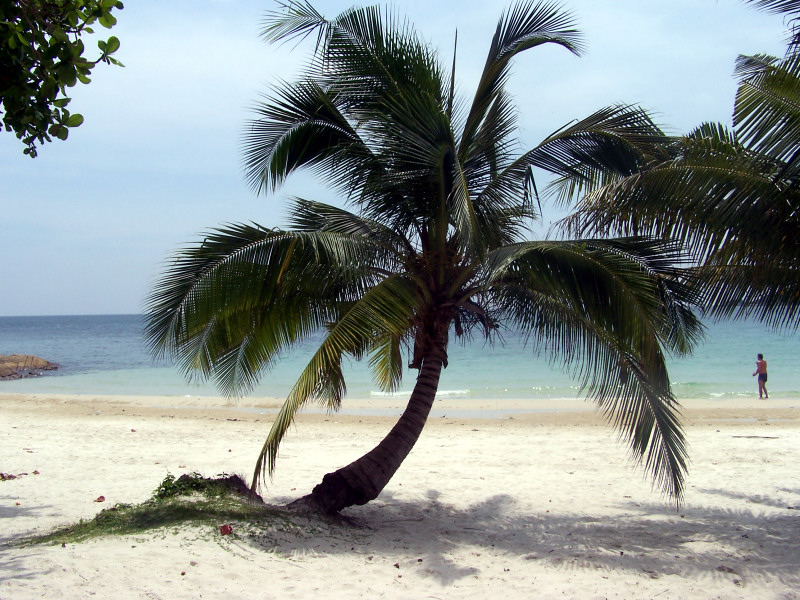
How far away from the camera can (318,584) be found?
5.17 m

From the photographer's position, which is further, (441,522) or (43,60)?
(441,522)

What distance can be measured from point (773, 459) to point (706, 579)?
6094 mm

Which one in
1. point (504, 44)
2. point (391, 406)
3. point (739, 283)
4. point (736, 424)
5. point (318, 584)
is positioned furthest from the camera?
point (391, 406)

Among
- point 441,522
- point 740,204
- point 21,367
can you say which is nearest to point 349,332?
point 441,522

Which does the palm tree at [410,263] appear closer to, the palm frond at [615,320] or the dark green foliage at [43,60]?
the palm frond at [615,320]

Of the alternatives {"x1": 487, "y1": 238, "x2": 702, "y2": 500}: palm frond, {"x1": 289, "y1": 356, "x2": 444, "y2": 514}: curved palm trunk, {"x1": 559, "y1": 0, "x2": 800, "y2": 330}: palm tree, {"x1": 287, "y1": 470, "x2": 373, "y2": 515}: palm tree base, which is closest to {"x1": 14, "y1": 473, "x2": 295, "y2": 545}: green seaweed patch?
{"x1": 287, "y1": 470, "x2": 373, "y2": 515}: palm tree base

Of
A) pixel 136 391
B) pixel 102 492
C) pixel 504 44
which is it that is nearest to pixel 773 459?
pixel 504 44

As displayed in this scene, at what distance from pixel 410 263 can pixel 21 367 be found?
32.4 meters

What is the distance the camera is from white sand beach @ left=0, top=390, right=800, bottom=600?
5133 millimetres

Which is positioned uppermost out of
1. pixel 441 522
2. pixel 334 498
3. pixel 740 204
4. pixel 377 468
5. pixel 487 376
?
pixel 740 204

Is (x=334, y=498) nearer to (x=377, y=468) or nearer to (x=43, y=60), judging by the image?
(x=377, y=468)

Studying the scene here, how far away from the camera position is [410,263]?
7109mm

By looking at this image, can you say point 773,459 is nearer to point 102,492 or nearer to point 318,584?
point 318,584

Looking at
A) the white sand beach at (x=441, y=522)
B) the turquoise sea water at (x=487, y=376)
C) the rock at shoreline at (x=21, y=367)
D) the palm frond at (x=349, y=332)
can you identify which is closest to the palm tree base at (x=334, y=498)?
the white sand beach at (x=441, y=522)
